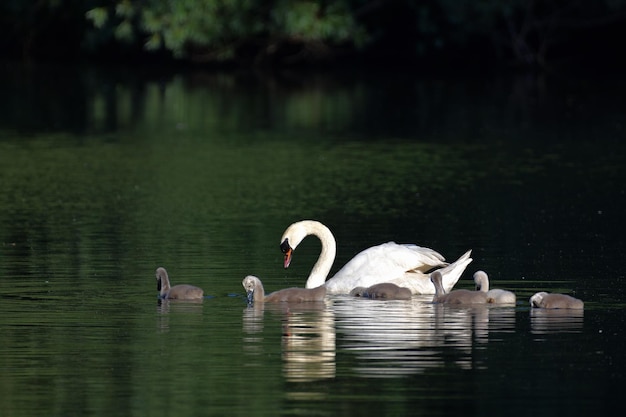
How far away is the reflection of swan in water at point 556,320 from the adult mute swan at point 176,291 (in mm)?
2593

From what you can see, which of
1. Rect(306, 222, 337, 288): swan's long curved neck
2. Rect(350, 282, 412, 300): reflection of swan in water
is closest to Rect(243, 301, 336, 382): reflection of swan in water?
Rect(350, 282, 412, 300): reflection of swan in water

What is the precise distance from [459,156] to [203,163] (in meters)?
3.95

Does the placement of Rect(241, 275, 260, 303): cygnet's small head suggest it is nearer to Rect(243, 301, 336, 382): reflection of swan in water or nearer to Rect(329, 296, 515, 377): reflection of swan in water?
Rect(243, 301, 336, 382): reflection of swan in water

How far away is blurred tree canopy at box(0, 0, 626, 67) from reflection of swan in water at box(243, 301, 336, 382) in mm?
33203

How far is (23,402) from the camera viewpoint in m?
Result: 10.9

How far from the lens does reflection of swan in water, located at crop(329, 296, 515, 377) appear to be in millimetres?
11915

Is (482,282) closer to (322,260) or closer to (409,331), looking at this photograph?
(409,331)

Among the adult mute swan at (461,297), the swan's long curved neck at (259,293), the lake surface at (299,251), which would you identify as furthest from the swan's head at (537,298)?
the swan's long curved neck at (259,293)

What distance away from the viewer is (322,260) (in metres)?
15.6

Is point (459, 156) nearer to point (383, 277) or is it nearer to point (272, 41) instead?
point (383, 277)

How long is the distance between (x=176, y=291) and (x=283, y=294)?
0.83 meters

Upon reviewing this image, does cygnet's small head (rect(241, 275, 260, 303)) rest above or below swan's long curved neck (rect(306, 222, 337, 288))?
A: below

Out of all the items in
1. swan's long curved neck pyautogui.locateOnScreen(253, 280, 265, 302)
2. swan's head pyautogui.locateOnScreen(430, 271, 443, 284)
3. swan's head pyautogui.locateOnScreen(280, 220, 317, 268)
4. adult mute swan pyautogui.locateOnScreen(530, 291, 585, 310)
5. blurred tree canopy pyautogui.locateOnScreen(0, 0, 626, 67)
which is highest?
blurred tree canopy pyautogui.locateOnScreen(0, 0, 626, 67)

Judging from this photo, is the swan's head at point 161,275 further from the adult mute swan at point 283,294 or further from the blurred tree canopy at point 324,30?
the blurred tree canopy at point 324,30
